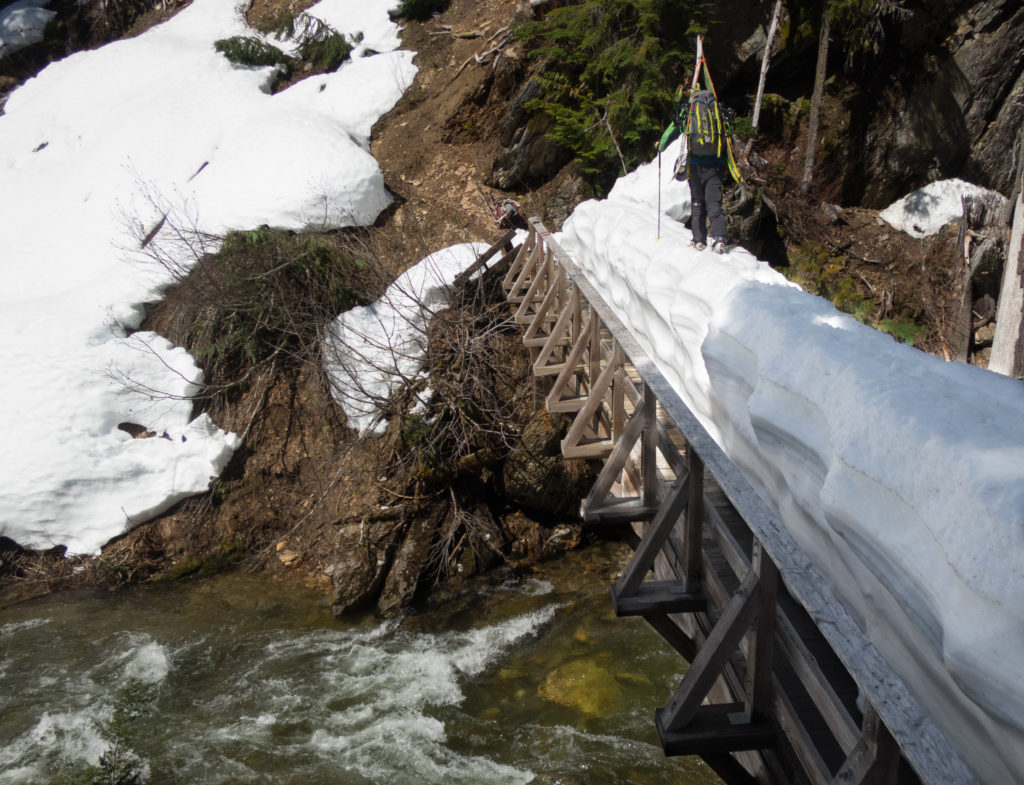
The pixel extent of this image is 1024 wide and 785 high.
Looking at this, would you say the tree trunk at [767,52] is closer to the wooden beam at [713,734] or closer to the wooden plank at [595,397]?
the wooden plank at [595,397]

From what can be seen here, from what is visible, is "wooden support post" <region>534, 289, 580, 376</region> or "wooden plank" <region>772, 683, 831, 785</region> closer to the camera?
"wooden plank" <region>772, 683, 831, 785</region>

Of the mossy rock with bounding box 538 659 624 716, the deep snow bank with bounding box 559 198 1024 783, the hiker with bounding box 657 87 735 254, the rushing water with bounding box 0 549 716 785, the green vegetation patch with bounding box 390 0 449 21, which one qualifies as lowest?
the rushing water with bounding box 0 549 716 785

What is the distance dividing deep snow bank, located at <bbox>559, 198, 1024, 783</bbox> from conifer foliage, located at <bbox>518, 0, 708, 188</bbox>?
26.1ft

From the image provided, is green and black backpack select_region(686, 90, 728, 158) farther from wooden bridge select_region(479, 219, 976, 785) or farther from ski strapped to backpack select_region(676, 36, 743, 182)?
wooden bridge select_region(479, 219, 976, 785)

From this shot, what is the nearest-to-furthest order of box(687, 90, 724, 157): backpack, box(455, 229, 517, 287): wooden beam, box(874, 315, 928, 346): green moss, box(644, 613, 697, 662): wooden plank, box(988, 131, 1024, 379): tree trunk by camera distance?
box(644, 613, 697, 662): wooden plank, box(988, 131, 1024, 379): tree trunk, box(687, 90, 724, 157): backpack, box(455, 229, 517, 287): wooden beam, box(874, 315, 928, 346): green moss

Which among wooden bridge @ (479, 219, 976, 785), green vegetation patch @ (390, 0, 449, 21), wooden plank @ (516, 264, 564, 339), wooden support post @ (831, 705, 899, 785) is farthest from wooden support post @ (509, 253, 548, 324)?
green vegetation patch @ (390, 0, 449, 21)

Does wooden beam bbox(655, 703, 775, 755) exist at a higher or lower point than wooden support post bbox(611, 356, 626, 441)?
→ lower

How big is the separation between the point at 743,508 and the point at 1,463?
31.9 ft

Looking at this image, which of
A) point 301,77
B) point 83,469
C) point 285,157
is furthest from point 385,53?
point 83,469

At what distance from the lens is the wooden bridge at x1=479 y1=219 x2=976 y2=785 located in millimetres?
1621

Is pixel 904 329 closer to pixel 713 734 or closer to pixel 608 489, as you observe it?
pixel 608 489

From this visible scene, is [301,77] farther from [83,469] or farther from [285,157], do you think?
[83,469]

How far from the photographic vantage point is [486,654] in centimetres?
663

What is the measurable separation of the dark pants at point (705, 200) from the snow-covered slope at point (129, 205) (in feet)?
21.6
